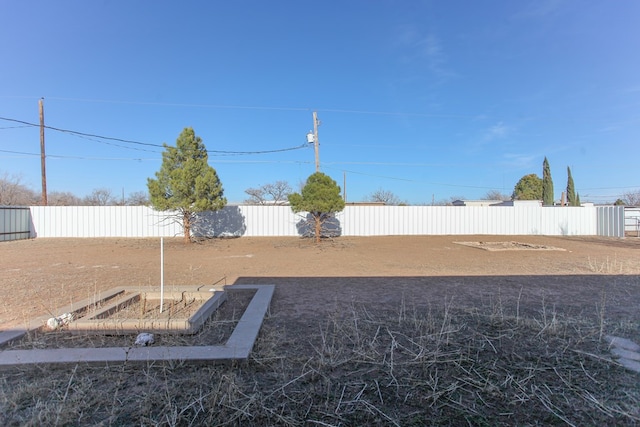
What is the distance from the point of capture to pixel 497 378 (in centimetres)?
244

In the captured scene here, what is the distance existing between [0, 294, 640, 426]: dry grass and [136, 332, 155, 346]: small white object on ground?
48 cm

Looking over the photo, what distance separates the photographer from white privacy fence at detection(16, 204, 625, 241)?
17.8 m

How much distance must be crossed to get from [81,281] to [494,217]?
19.9m

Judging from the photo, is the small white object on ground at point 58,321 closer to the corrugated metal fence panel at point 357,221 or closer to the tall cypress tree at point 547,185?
the corrugated metal fence panel at point 357,221

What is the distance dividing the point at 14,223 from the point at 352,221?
1713 cm

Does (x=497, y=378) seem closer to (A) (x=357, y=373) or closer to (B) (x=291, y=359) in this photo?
(A) (x=357, y=373)

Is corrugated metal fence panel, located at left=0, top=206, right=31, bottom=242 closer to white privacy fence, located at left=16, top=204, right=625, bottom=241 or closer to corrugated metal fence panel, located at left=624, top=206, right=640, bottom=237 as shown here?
white privacy fence, located at left=16, top=204, right=625, bottom=241

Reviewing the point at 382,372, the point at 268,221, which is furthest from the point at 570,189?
the point at 382,372

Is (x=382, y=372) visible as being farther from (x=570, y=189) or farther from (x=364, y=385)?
(x=570, y=189)

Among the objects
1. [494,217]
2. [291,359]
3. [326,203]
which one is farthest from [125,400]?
[494,217]

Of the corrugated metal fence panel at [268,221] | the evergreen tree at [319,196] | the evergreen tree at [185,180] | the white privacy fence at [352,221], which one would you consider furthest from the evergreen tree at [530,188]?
the evergreen tree at [185,180]

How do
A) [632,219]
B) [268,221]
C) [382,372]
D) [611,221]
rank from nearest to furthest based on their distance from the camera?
[382,372], [611,221], [268,221], [632,219]

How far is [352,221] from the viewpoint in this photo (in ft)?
62.4

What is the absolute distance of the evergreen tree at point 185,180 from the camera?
532 inches
